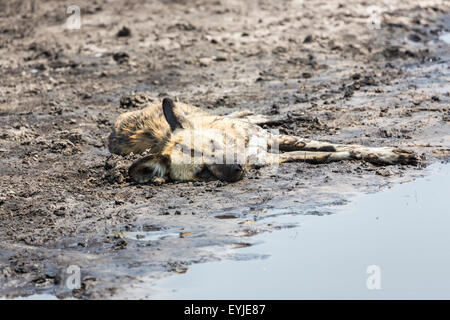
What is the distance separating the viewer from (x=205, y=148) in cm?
730

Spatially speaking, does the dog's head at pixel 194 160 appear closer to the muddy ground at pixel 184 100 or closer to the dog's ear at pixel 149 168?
the dog's ear at pixel 149 168

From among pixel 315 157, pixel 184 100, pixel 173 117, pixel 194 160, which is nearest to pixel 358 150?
pixel 315 157

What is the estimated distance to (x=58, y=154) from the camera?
8594 millimetres

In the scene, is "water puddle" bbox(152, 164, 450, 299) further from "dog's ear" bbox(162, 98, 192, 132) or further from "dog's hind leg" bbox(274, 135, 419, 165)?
"dog's ear" bbox(162, 98, 192, 132)

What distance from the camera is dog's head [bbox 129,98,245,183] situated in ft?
23.6

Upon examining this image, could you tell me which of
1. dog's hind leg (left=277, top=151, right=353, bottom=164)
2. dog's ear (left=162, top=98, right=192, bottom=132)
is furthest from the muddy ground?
dog's ear (left=162, top=98, right=192, bottom=132)

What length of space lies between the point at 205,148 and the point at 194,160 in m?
0.16

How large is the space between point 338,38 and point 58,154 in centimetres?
640

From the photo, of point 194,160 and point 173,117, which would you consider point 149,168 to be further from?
point 173,117

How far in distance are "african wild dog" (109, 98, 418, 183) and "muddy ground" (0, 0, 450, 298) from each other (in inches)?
6.3
